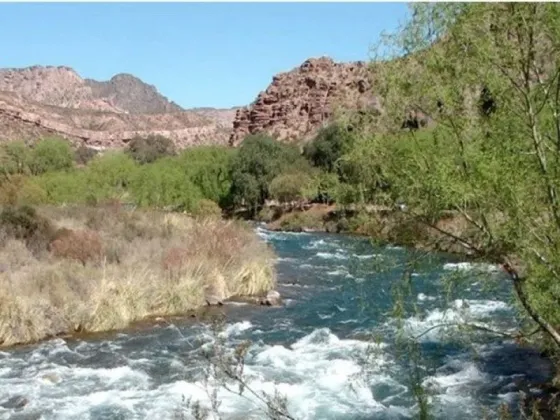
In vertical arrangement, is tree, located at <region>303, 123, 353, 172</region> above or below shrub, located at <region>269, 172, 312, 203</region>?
above

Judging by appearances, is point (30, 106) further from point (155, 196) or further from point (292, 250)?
point (292, 250)

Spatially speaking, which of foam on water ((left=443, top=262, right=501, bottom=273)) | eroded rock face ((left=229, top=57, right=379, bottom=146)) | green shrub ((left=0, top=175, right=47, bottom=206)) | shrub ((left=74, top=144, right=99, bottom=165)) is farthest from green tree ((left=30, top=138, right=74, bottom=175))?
foam on water ((left=443, top=262, right=501, bottom=273))

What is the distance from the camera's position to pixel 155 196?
4962 cm

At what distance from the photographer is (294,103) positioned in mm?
125750

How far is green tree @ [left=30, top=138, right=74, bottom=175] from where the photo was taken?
66125 mm

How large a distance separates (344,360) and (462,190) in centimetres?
955

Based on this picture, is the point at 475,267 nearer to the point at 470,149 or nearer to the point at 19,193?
the point at 470,149

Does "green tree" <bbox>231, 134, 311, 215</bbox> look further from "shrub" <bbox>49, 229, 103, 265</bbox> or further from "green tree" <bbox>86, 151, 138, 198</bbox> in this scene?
"shrub" <bbox>49, 229, 103, 265</bbox>

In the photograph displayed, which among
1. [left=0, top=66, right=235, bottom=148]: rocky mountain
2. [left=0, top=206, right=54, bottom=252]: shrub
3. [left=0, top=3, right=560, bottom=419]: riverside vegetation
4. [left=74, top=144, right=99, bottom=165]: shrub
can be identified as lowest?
[left=0, top=206, right=54, bottom=252]: shrub

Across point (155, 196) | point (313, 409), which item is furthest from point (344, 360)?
point (155, 196)

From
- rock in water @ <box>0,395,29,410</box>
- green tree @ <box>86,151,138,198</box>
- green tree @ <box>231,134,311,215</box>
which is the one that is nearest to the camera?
rock in water @ <box>0,395,29,410</box>

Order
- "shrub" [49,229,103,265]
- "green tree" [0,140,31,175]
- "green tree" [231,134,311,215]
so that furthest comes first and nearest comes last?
"green tree" [0,140,31,175]
"green tree" [231,134,311,215]
"shrub" [49,229,103,265]

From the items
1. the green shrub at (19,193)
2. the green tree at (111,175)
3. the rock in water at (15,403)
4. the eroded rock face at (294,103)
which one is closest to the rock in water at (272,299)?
the rock in water at (15,403)

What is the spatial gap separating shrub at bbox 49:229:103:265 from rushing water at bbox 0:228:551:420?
482 centimetres
